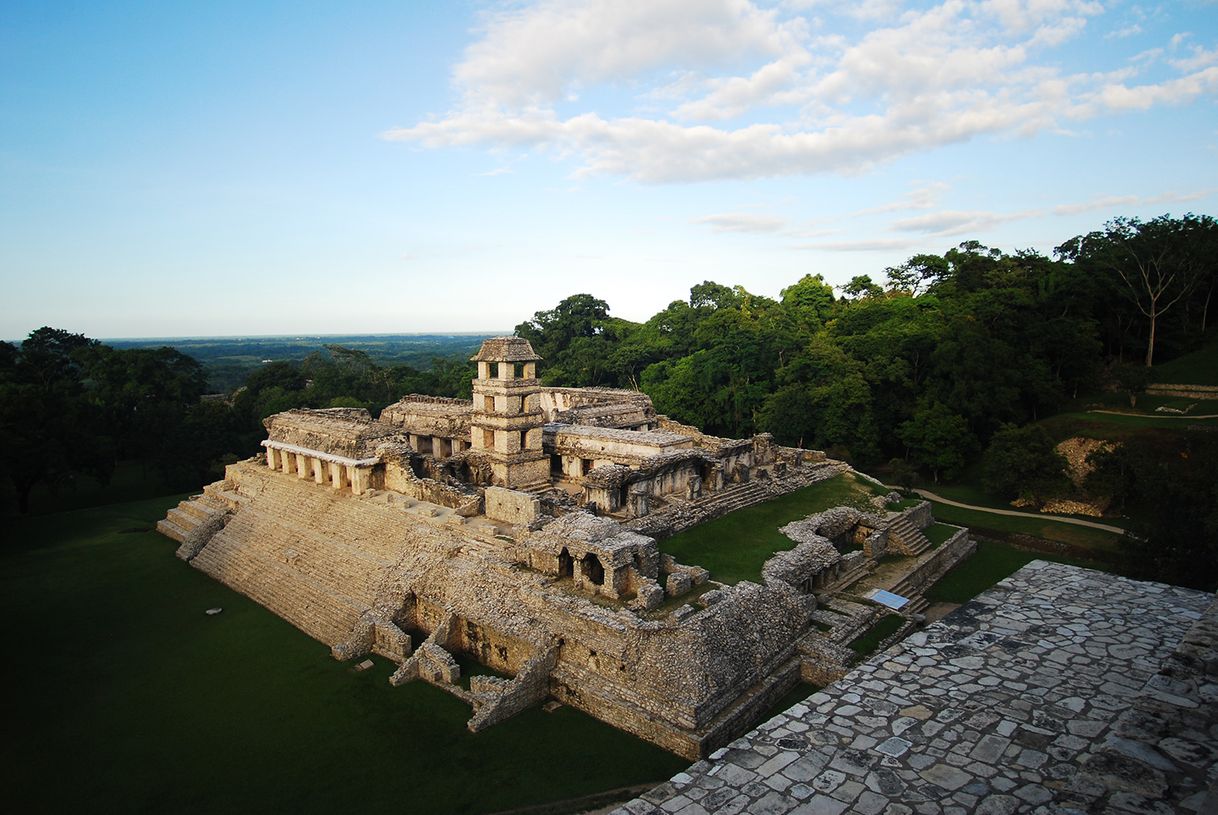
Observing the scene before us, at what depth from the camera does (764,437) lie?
2697cm

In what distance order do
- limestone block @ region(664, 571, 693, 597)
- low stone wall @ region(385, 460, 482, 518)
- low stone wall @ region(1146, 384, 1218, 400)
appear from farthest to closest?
low stone wall @ region(1146, 384, 1218, 400), low stone wall @ region(385, 460, 482, 518), limestone block @ region(664, 571, 693, 597)

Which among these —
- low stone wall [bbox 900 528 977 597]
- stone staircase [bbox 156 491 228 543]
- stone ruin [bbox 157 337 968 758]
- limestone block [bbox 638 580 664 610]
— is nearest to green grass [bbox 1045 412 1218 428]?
low stone wall [bbox 900 528 977 597]

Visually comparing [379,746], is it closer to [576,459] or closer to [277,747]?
[277,747]

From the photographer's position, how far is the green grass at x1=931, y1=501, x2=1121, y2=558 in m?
21.7

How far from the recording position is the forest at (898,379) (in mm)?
28406

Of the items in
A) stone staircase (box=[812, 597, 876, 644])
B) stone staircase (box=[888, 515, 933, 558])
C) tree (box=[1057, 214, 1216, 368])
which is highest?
tree (box=[1057, 214, 1216, 368])

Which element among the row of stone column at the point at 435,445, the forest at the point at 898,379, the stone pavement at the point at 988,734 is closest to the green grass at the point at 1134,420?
the forest at the point at 898,379

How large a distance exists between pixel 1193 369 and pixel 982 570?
23046mm

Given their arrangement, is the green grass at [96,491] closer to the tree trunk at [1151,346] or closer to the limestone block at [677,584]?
the limestone block at [677,584]

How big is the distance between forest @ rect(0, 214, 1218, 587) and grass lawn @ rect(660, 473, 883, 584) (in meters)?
5.45

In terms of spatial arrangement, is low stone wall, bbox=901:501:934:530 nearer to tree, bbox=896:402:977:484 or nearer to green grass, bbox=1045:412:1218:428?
tree, bbox=896:402:977:484

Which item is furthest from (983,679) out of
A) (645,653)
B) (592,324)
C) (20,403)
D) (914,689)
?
(592,324)

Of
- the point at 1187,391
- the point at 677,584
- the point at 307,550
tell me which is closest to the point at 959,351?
the point at 1187,391

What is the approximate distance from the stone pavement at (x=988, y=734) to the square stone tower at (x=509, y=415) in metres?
15.4
